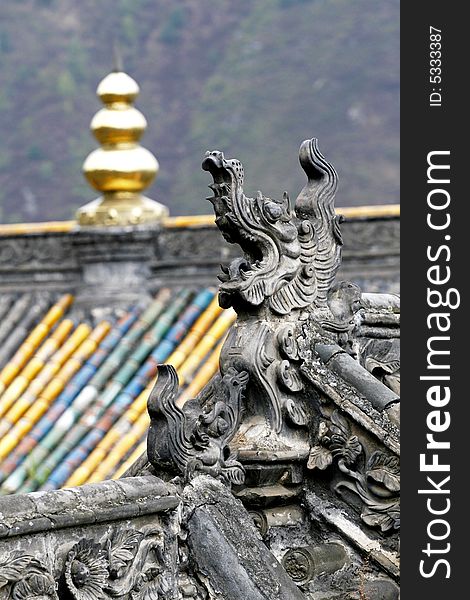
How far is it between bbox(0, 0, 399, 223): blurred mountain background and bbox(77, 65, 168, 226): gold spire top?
4264 cm

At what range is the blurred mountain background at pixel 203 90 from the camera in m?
68.2

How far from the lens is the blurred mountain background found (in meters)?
68.2

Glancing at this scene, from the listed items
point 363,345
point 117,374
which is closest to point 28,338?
point 117,374

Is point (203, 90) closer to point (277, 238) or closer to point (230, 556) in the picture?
point (277, 238)

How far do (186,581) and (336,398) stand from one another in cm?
126

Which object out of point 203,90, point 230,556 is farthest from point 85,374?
point 203,90

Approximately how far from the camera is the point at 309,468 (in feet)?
24.7

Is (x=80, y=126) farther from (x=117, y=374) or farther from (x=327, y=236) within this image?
(x=327, y=236)

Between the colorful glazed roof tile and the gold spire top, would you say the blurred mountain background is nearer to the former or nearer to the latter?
the gold spire top

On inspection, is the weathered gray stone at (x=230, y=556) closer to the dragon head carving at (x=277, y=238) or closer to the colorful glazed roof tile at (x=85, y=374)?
the dragon head carving at (x=277, y=238)

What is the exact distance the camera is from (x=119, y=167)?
65.6 feet

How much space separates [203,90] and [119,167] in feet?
180

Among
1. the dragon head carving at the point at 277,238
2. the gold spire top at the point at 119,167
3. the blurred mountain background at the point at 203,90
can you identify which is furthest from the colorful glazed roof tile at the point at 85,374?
the blurred mountain background at the point at 203,90

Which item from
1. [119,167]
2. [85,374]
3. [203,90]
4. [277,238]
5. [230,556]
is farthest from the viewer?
[203,90]
